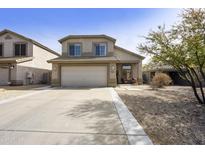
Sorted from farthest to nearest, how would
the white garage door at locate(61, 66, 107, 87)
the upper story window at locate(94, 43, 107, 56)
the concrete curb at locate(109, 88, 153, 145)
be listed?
the upper story window at locate(94, 43, 107, 56) → the white garage door at locate(61, 66, 107, 87) → the concrete curb at locate(109, 88, 153, 145)

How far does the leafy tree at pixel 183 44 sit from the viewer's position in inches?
390

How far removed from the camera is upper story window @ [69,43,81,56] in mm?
22047

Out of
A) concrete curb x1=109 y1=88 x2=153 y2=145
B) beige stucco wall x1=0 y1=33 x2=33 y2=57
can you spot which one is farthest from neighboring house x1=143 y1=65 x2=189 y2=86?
concrete curb x1=109 y1=88 x2=153 y2=145

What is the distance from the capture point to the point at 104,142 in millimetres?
4688

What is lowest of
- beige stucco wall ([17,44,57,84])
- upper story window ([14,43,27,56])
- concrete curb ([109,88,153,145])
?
concrete curb ([109,88,153,145])

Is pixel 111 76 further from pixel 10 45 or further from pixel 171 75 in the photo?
pixel 171 75

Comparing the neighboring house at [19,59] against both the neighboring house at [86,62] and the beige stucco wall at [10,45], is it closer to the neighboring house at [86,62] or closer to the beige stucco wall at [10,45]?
the beige stucco wall at [10,45]

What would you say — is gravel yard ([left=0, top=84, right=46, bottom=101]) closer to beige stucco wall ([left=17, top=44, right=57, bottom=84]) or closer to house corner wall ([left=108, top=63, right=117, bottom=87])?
beige stucco wall ([left=17, top=44, right=57, bottom=84])

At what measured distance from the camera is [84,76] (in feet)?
67.7

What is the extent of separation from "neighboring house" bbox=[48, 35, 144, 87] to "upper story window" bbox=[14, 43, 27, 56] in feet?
16.4

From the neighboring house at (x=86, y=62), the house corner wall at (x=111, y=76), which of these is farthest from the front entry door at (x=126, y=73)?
the house corner wall at (x=111, y=76)
